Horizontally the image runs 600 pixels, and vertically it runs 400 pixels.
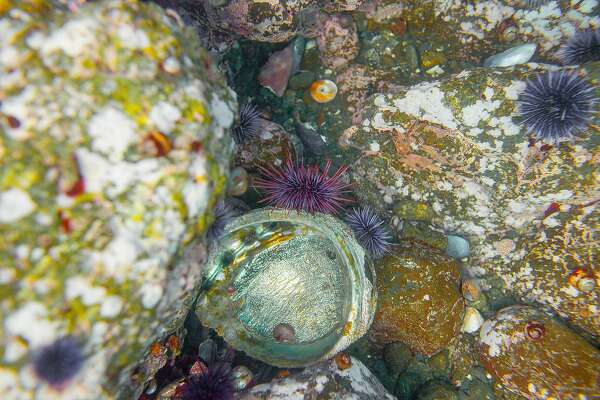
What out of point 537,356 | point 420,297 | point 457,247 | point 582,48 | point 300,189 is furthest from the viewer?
point 457,247

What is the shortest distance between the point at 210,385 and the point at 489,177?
3612 mm

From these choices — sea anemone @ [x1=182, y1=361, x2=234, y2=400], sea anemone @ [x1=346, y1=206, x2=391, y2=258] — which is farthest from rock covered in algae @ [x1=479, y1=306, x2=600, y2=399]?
sea anemone @ [x1=182, y1=361, x2=234, y2=400]

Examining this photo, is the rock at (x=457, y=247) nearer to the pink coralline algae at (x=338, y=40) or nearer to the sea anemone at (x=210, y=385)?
the pink coralline algae at (x=338, y=40)

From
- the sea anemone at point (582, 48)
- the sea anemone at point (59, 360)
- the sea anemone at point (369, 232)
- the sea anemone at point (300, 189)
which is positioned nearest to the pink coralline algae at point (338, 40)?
the sea anemone at point (300, 189)

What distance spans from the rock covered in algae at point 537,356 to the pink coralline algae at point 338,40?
12.2ft

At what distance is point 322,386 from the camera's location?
11.6 ft

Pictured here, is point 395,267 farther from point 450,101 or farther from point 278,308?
point 450,101

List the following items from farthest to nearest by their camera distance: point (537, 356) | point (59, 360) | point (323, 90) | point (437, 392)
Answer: point (323, 90) → point (437, 392) → point (537, 356) → point (59, 360)

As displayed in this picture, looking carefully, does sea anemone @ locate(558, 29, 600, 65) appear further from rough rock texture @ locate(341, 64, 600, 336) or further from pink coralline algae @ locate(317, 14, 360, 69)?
pink coralline algae @ locate(317, 14, 360, 69)

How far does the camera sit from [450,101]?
3.69 m

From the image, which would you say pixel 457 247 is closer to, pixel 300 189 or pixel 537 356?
pixel 537 356

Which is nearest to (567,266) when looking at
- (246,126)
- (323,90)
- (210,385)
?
(323,90)

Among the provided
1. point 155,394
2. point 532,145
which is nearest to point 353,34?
point 532,145

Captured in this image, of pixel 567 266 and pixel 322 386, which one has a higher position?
pixel 567 266
